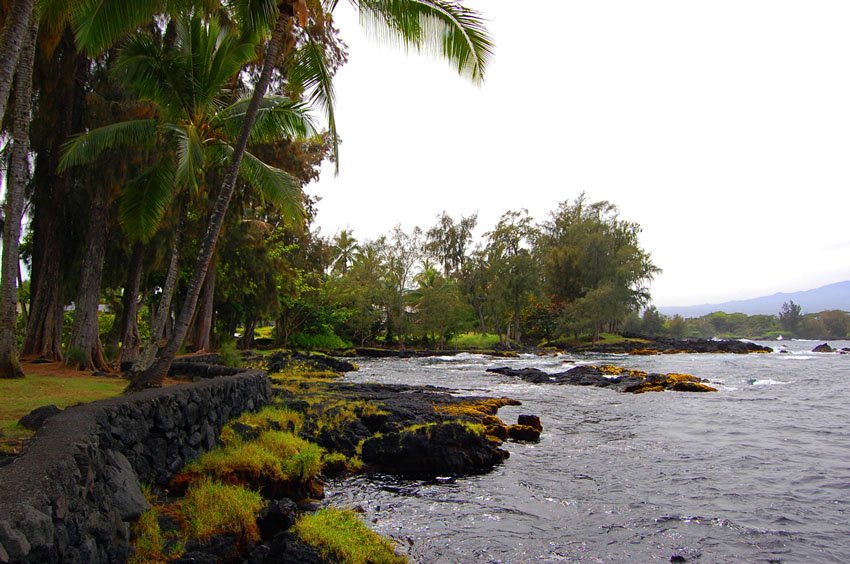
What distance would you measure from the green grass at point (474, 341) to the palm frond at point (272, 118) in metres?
40.8

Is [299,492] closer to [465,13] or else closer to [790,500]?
[790,500]

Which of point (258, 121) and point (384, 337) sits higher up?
point (258, 121)

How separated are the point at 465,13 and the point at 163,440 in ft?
28.2

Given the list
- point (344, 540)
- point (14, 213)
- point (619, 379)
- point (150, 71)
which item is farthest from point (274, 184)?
point (619, 379)

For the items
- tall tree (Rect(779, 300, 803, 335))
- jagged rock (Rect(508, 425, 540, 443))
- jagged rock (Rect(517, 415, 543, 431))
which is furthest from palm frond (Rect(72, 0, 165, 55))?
tall tree (Rect(779, 300, 803, 335))

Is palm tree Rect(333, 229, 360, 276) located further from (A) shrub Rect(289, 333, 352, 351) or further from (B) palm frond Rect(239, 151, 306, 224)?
(B) palm frond Rect(239, 151, 306, 224)

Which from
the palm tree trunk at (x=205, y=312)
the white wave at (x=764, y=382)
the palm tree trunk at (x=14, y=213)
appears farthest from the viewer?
the palm tree trunk at (x=205, y=312)

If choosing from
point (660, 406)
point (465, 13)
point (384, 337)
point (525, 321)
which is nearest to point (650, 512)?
point (465, 13)

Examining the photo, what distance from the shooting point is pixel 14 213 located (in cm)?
1075

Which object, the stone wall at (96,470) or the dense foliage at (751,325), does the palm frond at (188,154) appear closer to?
the stone wall at (96,470)

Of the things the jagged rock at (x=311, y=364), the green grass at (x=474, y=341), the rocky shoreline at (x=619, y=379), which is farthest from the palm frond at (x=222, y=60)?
the green grass at (x=474, y=341)

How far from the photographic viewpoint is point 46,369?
46.4ft

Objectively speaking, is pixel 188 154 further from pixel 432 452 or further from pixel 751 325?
pixel 751 325

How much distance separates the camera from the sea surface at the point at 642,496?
272 inches
